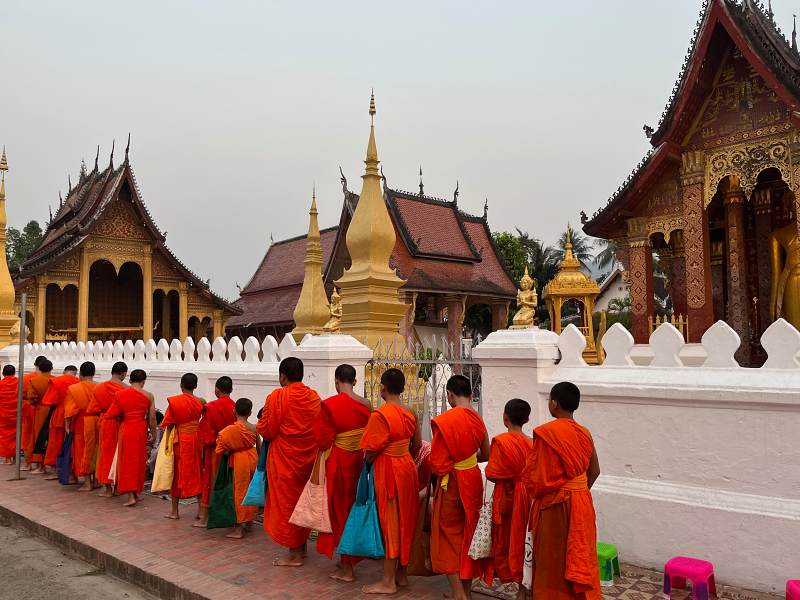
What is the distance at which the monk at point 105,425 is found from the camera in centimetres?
666

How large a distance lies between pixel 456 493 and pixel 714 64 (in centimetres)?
845

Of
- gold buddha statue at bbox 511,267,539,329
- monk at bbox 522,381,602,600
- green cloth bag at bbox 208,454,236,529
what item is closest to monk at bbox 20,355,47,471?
green cloth bag at bbox 208,454,236,529

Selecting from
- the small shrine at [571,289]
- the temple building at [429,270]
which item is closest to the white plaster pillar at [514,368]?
the small shrine at [571,289]

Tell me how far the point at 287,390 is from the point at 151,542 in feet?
6.22

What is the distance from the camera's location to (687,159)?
31.4 feet

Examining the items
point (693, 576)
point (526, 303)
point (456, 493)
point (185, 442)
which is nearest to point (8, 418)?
point (185, 442)

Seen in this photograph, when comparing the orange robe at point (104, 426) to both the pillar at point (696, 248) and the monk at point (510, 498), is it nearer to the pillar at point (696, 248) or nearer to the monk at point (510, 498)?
the monk at point (510, 498)

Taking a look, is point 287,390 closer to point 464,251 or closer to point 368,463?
point 368,463

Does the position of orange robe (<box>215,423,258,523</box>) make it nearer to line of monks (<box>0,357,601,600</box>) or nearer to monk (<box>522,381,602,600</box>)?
line of monks (<box>0,357,601,600</box>)

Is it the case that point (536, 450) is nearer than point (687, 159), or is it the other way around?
point (536, 450)

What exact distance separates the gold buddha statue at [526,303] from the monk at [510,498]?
3.80 feet

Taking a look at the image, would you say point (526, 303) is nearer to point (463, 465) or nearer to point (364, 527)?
point (463, 465)

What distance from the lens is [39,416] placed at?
8.31 metres

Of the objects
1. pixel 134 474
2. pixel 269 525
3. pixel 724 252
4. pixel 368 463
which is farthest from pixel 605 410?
pixel 724 252
